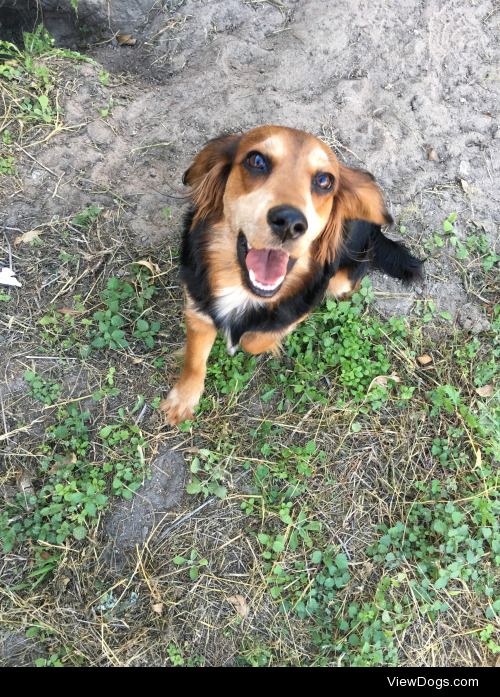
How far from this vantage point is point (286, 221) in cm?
227

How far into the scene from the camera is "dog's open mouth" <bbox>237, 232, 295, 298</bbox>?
8.55 ft

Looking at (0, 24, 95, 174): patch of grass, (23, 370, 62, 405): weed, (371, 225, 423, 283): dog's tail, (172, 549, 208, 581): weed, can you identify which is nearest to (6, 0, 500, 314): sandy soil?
(0, 24, 95, 174): patch of grass

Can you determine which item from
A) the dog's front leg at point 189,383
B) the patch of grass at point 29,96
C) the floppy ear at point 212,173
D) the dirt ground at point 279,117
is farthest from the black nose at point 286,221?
the patch of grass at point 29,96

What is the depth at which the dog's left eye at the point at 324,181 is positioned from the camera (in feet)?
8.46

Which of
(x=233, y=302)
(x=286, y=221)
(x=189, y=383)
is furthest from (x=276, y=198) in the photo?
(x=189, y=383)

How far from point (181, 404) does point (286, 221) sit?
1.50 metres

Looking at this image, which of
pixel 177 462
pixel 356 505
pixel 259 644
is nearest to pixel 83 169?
pixel 177 462

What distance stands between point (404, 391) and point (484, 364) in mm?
640

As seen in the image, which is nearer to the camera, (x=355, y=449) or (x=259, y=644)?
(x=259, y=644)

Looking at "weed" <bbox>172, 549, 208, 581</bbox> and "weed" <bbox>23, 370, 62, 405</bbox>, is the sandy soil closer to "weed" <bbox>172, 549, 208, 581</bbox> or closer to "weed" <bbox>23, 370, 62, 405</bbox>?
"weed" <bbox>23, 370, 62, 405</bbox>

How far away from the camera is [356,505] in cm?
326

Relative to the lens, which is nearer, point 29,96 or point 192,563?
point 192,563

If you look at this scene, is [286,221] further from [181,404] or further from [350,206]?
[181,404]
